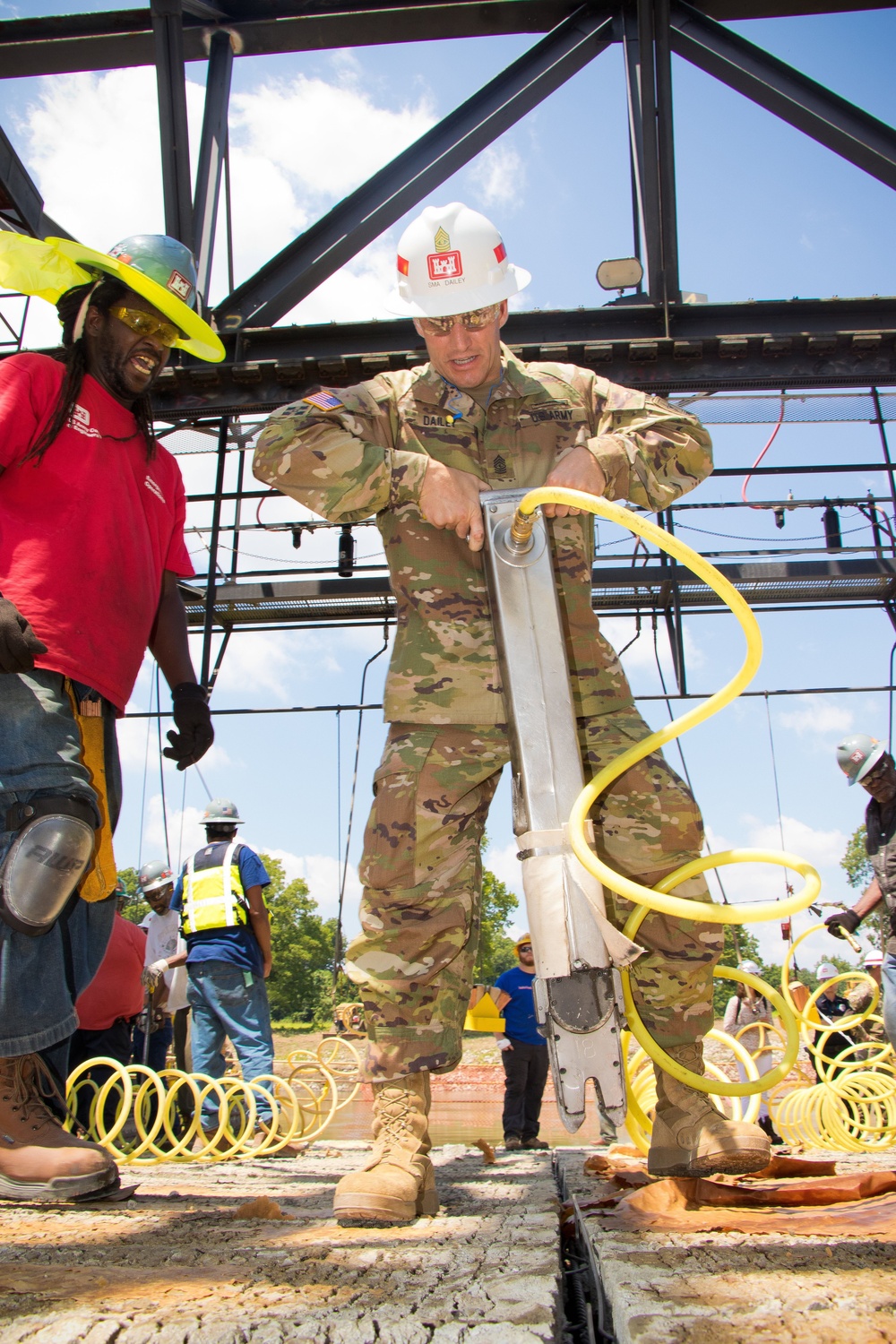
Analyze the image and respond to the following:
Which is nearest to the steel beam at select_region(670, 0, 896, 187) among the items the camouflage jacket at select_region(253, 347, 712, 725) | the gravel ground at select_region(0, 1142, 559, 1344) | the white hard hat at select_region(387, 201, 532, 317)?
the camouflage jacket at select_region(253, 347, 712, 725)

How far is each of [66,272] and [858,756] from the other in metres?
4.30

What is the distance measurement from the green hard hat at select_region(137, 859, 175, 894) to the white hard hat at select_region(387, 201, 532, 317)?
6801 mm

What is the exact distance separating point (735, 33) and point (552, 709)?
461 centimetres

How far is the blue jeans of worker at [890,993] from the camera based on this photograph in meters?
4.45

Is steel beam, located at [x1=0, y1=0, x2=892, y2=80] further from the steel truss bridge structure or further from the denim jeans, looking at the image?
the denim jeans

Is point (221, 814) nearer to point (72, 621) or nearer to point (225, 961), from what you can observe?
point (225, 961)

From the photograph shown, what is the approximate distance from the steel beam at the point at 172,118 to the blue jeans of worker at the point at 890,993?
15.5 feet

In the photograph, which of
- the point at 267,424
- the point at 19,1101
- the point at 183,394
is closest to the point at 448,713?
the point at 267,424

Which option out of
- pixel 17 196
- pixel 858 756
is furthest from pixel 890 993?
pixel 17 196

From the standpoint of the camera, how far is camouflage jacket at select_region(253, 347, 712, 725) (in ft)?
7.34

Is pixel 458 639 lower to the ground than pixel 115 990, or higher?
higher

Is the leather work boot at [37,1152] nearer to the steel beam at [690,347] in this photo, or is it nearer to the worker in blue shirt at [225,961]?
the worker in blue shirt at [225,961]

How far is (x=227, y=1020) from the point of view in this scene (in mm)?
5375

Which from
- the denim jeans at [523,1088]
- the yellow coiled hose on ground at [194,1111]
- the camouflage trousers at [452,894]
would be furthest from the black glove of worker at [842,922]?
the camouflage trousers at [452,894]
